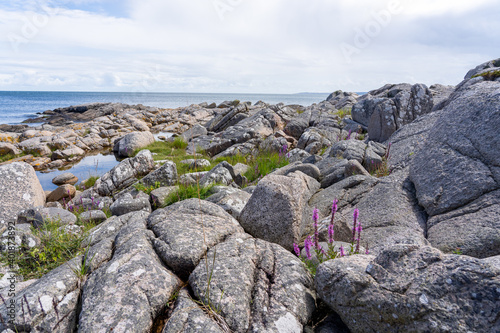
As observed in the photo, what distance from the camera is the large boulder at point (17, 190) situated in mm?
8641

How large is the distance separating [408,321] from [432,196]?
3304 mm

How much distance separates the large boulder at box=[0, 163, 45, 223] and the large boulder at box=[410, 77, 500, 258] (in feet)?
34.9

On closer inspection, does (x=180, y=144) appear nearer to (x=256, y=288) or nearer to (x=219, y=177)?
(x=219, y=177)

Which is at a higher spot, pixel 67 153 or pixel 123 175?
pixel 123 175

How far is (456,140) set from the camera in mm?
5688

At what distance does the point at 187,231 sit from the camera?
4309mm

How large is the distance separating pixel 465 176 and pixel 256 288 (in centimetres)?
437

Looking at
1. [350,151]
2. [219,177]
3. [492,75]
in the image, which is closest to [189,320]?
[219,177]

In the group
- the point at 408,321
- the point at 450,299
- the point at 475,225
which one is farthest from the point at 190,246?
the point at 475,225

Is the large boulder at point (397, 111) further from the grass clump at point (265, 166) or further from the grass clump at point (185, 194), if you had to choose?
the grass clump at point (185, 194)

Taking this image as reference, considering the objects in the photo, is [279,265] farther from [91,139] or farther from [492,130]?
[91,139]

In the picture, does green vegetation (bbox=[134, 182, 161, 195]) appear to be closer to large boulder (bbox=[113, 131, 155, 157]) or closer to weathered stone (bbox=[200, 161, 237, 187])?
weathered stone (bbox=[200, 161, 237, 187])

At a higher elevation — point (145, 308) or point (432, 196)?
point (432, 196)

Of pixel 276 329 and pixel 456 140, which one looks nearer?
pixel 276 329
